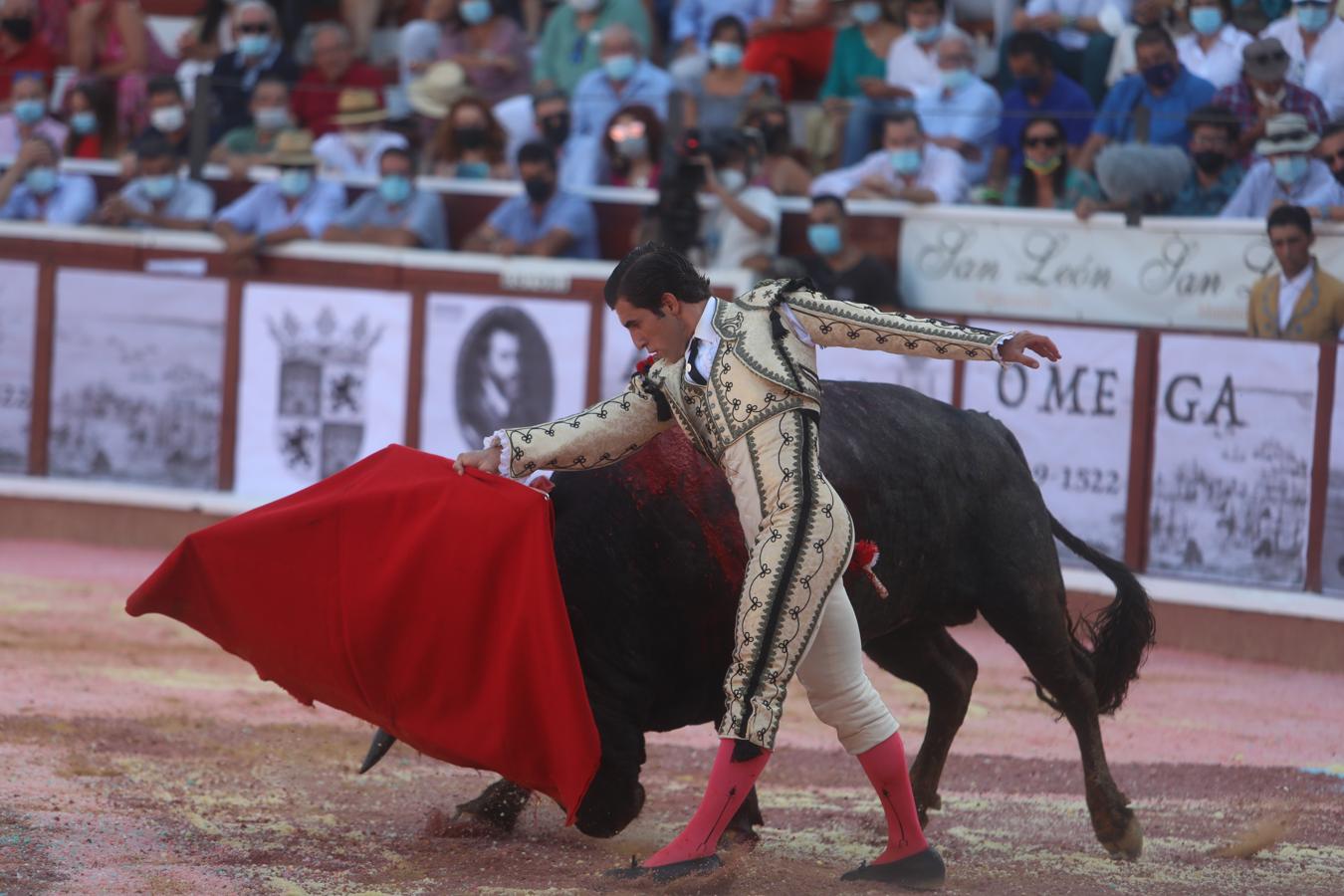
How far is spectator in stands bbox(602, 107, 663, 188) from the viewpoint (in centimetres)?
938

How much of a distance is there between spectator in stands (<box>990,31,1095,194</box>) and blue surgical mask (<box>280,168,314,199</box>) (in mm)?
3647

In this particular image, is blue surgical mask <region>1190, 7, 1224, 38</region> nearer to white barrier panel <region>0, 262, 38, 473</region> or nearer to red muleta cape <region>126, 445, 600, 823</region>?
red muleta cape <region>126, 445, 600, 823</region>

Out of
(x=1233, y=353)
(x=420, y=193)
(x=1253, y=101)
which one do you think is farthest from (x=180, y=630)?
(x=1253, y=101)

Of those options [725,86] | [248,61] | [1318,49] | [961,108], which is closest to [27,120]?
[248,61]

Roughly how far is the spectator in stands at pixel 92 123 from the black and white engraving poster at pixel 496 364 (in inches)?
121

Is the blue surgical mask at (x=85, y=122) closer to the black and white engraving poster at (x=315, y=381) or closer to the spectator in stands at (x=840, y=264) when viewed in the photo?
the black and white engraving poster at (x=315, y=381)

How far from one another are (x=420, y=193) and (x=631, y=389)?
19.1 ft

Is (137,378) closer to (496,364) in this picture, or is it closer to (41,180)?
(41,180)

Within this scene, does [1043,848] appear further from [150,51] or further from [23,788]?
[150,51]

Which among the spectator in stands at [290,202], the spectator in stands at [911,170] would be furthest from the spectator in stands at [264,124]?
the spectator in stands at [911,170]

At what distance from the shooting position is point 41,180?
33.9 feet

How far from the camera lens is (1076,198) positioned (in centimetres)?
823

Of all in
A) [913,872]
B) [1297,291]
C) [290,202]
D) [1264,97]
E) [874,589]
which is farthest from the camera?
[290,202]

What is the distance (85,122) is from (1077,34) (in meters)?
5.85
